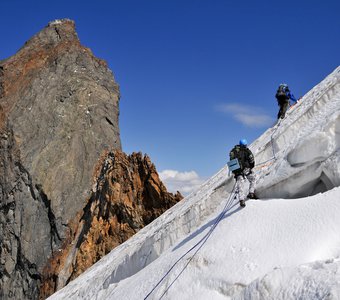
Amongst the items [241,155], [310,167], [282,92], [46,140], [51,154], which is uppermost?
[46,140]

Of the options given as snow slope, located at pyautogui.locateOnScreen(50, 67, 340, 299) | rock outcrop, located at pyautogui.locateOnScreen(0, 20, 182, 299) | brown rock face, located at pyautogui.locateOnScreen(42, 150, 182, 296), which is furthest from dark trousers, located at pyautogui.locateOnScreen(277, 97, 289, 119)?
rock outcrop, located at pyautogui.locateOnScreen(0, 20, 182, 299)

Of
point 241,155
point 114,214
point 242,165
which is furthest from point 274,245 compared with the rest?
point 114,214

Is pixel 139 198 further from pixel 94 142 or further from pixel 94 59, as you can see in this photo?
pixel 94 59

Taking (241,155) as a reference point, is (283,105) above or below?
above

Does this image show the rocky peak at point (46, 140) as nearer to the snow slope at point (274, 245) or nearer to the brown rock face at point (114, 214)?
the brown rock face at point (114, 214)

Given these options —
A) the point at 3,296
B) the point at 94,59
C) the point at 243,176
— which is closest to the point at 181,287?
the point at 243,176

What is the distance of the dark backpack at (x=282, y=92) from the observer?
1736cm

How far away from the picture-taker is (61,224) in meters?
39.0

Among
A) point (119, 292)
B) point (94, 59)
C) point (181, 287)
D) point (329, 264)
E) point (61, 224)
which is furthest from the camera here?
point (94, 59)

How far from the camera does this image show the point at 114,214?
3509 cm

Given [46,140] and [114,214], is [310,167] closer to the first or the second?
[114,214]

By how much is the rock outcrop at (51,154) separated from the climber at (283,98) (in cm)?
1939

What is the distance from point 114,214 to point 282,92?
21866mm

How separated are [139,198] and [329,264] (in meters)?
30.8
